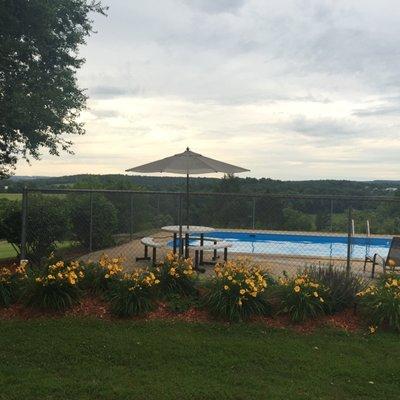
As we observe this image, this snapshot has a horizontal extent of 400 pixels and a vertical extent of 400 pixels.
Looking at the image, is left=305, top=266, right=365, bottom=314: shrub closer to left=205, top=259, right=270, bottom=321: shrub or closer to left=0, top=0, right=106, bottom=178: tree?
left=205, top=259, right=270, bottom=321: shrub

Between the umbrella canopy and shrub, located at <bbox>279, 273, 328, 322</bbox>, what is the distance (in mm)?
3647

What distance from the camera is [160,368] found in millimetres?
4664

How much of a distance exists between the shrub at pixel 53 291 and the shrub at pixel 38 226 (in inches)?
155

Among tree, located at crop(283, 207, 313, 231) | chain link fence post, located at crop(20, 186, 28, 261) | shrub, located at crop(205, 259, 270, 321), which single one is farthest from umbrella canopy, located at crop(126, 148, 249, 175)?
shrub, located at crop(205, 259, 270, 321)

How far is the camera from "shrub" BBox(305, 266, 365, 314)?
6.32 metres

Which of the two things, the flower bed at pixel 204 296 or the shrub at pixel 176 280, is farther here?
the shrub at pixel 176 280

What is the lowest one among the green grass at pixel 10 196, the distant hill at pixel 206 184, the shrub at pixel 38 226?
the shrub at pixel 38 226

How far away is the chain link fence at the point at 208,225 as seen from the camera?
412 inches

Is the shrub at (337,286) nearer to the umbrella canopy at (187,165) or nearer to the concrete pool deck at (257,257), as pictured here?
the concrete pool deck at (257,257)

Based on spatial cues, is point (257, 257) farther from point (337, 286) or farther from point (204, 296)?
point (204, 296)

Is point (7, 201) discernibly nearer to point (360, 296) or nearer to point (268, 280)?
point (268, 280)

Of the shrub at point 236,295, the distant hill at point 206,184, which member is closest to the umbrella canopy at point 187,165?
the shrub at point 236,295

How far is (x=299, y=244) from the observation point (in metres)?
13.4

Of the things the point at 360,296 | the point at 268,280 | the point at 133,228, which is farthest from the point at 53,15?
the point at 360,296
